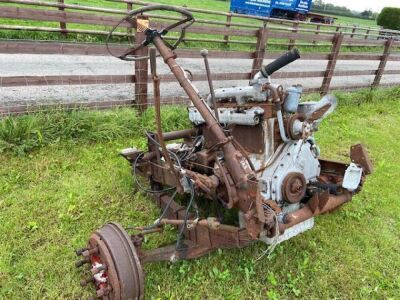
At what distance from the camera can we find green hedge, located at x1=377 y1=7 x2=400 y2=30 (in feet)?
101

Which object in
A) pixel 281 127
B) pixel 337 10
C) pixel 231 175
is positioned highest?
pixel 281 127

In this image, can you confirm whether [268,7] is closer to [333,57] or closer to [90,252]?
[333,57]

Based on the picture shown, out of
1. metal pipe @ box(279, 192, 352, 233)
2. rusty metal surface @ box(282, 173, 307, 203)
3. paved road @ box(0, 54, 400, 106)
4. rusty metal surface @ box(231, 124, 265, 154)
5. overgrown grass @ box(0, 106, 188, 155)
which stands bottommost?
paved road @ box(0, 54, 400, 106)

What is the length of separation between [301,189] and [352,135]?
3.65 m

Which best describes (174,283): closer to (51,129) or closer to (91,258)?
(91,258)

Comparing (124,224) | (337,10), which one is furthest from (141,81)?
(337,10)

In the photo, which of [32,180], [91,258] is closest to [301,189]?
[91,258]

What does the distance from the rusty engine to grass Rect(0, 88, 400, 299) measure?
31 cm

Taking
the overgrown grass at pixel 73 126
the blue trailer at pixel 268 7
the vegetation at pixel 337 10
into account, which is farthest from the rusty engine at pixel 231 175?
the vegetation at pixel 337 10

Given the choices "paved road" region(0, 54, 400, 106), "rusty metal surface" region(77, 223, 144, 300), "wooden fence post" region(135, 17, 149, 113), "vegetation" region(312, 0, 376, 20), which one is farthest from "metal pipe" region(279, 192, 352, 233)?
"vegetation" region(312, 0, 376, 20)

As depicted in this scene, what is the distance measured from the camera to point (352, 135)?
252 inches

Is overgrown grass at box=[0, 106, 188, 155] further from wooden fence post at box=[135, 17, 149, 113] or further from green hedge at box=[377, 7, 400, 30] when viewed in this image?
green hedge at box=[377, 7, 400, 30]

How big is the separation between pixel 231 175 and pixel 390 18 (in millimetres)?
34294

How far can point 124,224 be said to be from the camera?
3.52 metres
